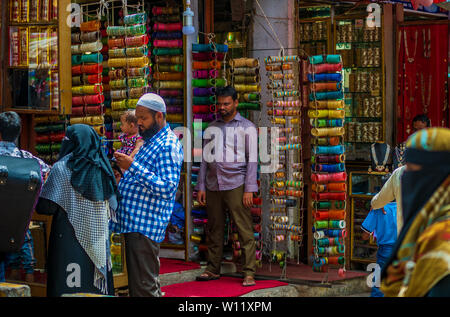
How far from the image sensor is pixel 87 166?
209 inches

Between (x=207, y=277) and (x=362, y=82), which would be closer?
(x=207, y=277)

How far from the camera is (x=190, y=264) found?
838 centimetres

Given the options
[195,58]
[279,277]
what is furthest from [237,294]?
[195,58]

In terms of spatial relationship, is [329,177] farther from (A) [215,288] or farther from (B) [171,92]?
(B) [171,92]

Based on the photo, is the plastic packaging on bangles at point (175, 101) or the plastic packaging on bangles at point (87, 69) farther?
the plastic packaging on bangles at point (175, 101)

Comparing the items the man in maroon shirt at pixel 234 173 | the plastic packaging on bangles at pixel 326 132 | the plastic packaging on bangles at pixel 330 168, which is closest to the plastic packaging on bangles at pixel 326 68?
the plastic packaging on bangles at pixel 326 132

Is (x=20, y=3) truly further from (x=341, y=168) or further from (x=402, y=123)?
(x=402, y=123)

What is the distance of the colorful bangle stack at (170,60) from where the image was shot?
28.2 feet

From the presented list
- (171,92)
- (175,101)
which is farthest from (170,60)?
(175,101)

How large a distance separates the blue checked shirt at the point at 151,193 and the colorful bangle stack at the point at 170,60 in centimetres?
314

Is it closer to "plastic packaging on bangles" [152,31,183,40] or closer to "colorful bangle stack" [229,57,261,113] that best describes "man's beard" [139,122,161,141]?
"colorful bangle stack" [229,57,261,113]

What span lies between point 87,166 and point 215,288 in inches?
108

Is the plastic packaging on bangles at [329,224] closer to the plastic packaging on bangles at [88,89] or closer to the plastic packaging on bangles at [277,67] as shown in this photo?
the plastic packaging on bangles at [277,67]

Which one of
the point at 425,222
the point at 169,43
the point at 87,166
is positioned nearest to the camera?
the point at 425,222
